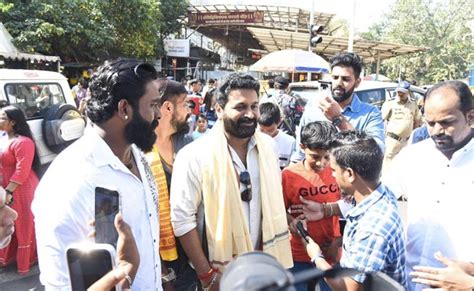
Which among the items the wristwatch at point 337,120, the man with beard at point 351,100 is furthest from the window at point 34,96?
the wristwatch at point 337,120

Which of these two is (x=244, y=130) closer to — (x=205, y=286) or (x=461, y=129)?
(x=205, y=286)

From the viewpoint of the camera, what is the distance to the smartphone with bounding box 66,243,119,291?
1.18 m

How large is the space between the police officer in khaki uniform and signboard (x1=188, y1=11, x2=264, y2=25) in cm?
1723

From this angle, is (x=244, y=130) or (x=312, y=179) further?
(x=312, y=179)

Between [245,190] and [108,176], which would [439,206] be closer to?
[245,190]

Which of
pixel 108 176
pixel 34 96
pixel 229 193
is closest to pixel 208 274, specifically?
pixel 229 193

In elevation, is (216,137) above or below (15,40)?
below

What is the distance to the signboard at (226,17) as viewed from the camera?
2292 centimetres

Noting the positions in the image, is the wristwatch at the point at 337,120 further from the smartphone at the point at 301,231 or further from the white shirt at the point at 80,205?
the white shirt at the point at 80,205

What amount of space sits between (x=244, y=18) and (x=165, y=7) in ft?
15.2

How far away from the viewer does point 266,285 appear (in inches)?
24.7

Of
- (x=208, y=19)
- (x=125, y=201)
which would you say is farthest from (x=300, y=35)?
(x=125, y=201)

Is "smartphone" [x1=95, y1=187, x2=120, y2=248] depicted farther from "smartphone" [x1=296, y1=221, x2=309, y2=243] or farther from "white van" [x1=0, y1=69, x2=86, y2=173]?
"white van" [x1=0, y1=69, x2=86, y2=173]

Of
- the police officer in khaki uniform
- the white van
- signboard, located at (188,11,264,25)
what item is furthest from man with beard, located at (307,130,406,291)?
signboard, located at (188,11,264,25)
